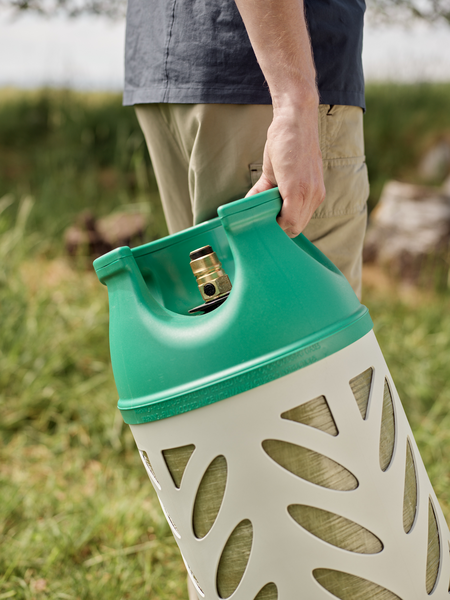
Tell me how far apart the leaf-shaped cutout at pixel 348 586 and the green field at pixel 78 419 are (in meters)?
0.76

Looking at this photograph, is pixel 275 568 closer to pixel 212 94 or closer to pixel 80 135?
pixel 212 94

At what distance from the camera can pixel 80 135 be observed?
6.15 meters

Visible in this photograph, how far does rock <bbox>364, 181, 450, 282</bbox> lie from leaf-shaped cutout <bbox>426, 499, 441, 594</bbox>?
3.56 meters

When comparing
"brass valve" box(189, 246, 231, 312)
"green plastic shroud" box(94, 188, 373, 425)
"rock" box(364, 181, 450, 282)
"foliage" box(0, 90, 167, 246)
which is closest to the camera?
"green plastic shroud" box(94, 188, 373, 425)

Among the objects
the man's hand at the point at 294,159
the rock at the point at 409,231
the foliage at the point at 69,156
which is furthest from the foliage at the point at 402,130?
the man's hand at the point at 294,159

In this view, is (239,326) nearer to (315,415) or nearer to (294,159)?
(315,415)

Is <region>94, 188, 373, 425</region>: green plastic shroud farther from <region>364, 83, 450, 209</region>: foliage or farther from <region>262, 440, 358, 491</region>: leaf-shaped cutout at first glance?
<region>364, 83, 450, 209</region>: foliage

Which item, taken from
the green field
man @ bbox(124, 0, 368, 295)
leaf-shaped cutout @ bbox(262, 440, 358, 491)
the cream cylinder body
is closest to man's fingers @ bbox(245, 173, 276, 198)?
man @ bbox(124, 0, 368, 295)

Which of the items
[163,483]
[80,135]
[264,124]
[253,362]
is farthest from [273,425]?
[80,135]

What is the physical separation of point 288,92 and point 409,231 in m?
3.82

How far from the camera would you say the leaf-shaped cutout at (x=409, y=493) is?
0.85 meters

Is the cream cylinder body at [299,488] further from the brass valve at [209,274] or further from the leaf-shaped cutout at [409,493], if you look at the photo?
the brass valve at [209,274]

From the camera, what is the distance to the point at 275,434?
76 centimetres

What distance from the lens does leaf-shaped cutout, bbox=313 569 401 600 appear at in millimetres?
796
